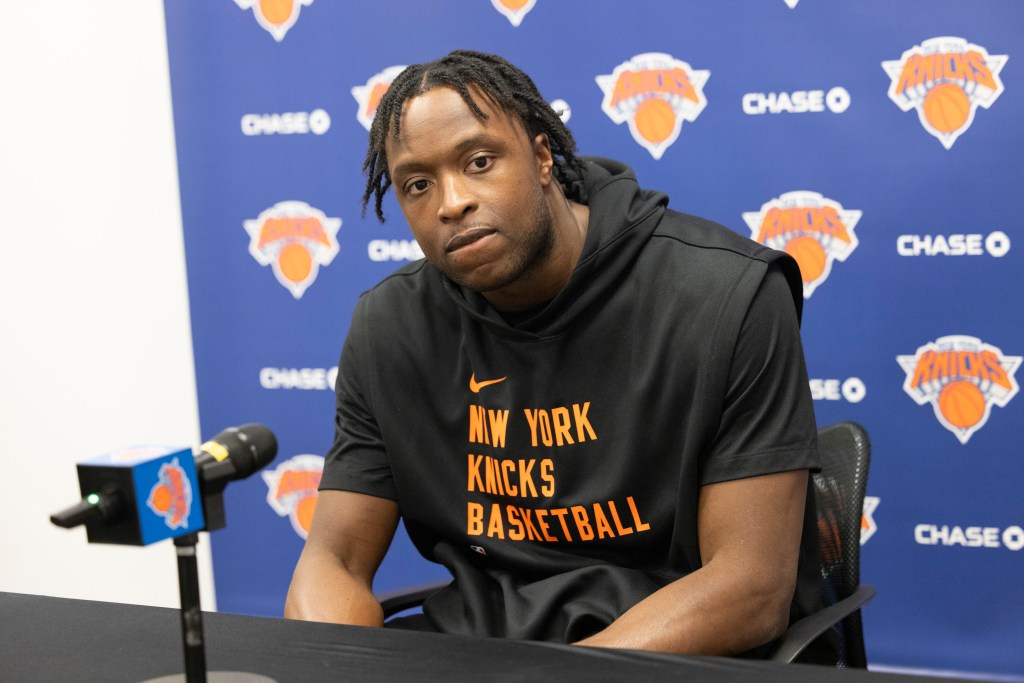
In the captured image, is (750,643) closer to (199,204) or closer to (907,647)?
(907,647)

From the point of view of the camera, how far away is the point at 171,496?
3.28 ft

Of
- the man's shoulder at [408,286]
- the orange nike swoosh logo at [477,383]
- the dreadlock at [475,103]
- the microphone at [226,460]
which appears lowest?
the orange nike swoosh logo at [477,383]

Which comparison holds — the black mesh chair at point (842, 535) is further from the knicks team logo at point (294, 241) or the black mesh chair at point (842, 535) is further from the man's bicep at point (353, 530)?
the knicks team logo at point (294, 241)

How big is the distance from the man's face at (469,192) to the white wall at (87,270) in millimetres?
1551

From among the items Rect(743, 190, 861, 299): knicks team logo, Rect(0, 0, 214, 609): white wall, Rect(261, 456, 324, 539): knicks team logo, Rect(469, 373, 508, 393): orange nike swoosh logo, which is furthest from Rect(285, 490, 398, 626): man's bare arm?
Rect(0, 0, 214, 609): white wall

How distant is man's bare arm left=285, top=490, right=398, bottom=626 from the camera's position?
5.75 ft

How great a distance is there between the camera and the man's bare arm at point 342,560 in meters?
1.75

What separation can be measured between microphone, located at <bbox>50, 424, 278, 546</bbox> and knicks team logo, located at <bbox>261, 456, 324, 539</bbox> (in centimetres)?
212

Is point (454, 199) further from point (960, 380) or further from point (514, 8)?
point (960, 380)

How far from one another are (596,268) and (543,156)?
0.81 feet

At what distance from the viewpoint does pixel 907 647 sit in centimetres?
266

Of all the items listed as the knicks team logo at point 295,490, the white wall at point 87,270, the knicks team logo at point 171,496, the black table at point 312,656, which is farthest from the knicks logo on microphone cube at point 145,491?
the white wall at point 87,270

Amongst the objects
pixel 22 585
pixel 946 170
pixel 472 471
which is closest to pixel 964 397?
pixel 946 170

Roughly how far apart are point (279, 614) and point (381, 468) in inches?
57.2
